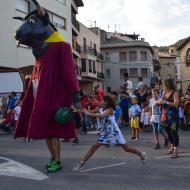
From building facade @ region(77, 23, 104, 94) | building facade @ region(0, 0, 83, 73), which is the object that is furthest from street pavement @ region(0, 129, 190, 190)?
building facade @ region(77, 23, 104, 94)

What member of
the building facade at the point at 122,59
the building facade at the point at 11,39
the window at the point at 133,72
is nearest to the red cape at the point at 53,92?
the building facade at the point at 11,39

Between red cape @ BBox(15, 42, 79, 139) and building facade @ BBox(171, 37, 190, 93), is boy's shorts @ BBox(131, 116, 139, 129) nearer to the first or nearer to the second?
red cape @ BBox(15, 42, 79, 139)

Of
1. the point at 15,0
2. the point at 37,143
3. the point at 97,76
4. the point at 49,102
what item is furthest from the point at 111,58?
the point at 49,102

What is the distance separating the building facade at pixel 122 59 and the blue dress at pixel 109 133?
2492 inches

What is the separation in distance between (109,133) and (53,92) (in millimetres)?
1145

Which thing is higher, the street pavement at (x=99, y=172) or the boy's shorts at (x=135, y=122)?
the boy's shorts at (x=135, y=122)

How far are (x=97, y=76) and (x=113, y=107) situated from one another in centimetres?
5496

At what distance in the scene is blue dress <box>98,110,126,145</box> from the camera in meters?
7.13

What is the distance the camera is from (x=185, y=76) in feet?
204

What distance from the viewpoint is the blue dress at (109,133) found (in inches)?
281

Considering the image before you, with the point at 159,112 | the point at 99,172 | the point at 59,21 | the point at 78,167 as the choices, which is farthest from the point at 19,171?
the point at 59,21

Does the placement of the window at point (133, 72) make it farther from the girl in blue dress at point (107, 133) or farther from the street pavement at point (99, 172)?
the girl in blue dress at point (107, 133)

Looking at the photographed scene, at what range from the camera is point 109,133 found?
7.18 metres

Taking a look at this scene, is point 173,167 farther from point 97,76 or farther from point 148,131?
point 97,76
